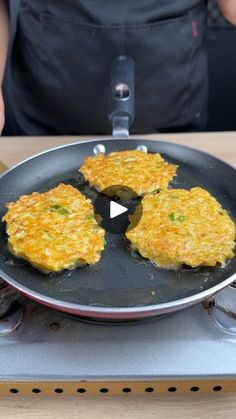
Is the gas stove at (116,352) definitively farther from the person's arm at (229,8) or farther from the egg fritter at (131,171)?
the person's arm at (229,8)

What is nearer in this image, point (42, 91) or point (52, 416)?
point (52, 416)

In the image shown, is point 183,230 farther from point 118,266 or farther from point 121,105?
point 121,105

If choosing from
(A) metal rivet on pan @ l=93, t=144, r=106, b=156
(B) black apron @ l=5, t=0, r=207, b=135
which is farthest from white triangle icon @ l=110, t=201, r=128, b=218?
(B) black apron @ l=5, t=0, r=207, b=135

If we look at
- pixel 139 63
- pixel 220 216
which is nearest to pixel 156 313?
pixel 220 216

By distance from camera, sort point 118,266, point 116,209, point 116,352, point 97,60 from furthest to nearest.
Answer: point 97,60 < point 116,209 < point 118,266 < point 116,352

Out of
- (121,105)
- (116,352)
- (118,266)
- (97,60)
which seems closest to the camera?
(116,352)

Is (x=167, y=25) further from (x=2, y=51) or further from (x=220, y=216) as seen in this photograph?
(x=220, y=216)

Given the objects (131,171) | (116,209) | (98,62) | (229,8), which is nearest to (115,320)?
(116,209)
